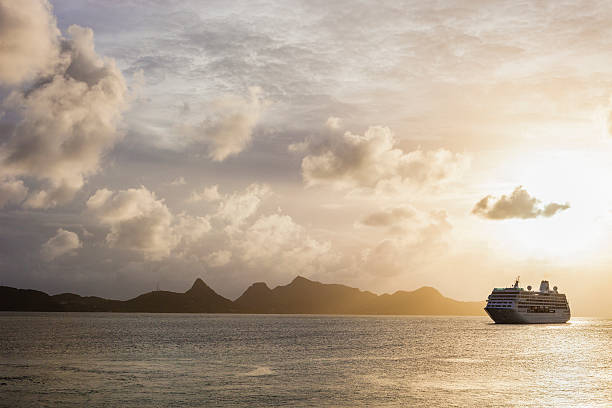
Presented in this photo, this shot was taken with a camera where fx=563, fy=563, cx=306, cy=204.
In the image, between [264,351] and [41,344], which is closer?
[264,351]

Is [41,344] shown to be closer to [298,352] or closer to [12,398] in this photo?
[298,352]

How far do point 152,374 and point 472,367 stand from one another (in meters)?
54.8

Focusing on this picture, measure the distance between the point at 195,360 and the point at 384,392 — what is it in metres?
48.3

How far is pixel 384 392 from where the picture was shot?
7050cm

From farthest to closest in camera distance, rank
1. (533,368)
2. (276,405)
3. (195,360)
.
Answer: (195,360), (533,368), (276,405)

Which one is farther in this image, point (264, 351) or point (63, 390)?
point (264, 351)

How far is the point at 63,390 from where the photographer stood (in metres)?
69.4

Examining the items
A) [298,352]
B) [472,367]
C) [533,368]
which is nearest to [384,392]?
[472,367]

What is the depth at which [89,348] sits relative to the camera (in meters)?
134

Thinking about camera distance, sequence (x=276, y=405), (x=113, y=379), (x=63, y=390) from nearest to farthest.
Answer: (x=276, y=405)
(x=63, y=390)
(x=113, y=379)

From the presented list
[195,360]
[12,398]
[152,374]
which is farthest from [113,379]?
[195,360]

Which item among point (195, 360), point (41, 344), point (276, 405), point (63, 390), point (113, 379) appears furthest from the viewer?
point (41, 344)

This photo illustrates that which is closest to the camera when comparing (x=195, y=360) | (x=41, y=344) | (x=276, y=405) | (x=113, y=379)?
(x=276, y=405)

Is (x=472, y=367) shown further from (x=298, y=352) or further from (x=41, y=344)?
(x=41, y=344)
